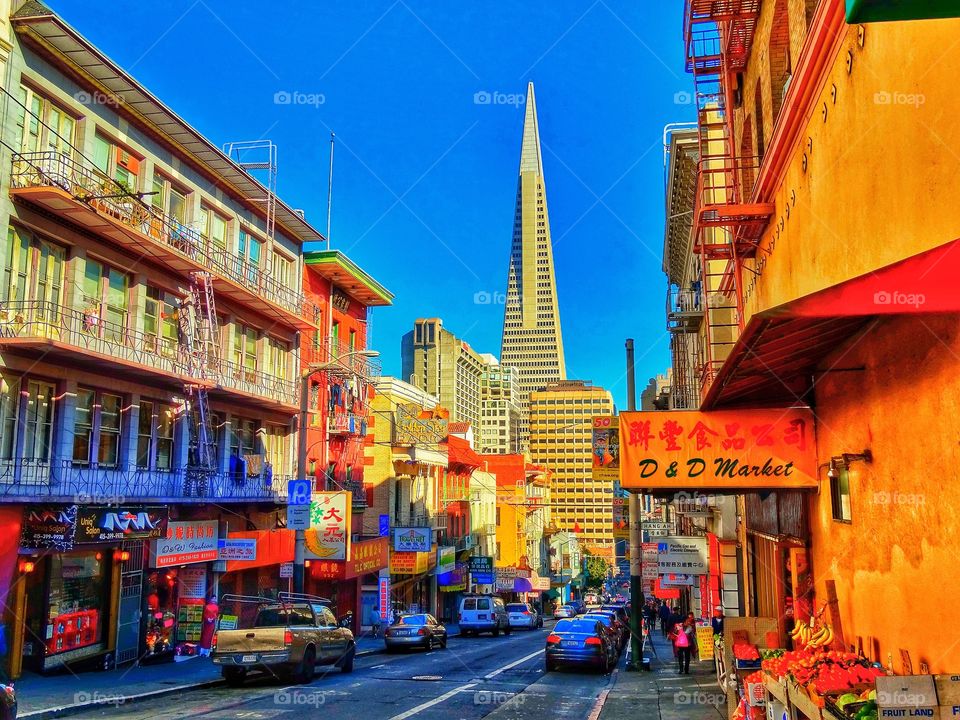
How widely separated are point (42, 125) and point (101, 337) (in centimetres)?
517

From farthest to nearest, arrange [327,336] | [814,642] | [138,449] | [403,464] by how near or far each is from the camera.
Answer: [403,464] < [327,336] < [138,449] < [814,642]

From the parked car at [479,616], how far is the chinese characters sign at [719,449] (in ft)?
91.3

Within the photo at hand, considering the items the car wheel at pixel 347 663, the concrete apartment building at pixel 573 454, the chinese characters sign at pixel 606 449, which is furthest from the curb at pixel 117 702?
the concrete apartment building at pixel 573 454

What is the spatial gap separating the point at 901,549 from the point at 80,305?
18.5 m

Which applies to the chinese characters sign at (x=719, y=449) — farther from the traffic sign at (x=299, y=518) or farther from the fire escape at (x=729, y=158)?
the traffic sign at (x=299, y=518)

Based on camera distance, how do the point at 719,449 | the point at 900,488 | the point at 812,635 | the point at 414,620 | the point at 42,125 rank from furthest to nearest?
the point at 414,620 → the point at 42,125 → the point at 719,449 → the point at 812,635 → the point at 900,488

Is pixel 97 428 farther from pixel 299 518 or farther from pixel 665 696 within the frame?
pixel 665 696

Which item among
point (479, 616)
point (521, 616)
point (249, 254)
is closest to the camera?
point (249, 254)

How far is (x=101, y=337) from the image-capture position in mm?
20375

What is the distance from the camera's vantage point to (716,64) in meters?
18.4

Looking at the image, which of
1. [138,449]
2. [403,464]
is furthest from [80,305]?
[403,464]

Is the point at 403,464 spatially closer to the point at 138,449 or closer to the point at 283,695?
the point at 138,449

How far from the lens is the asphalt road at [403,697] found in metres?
13.0

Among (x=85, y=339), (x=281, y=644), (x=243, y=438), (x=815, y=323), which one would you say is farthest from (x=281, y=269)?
(x=815, y=323)
